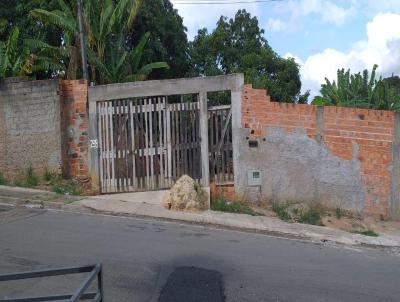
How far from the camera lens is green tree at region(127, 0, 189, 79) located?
74.3 feet

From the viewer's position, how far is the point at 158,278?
250 inches

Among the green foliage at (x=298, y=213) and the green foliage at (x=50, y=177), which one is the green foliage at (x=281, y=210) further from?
the green foliage at (x=50, y=177)

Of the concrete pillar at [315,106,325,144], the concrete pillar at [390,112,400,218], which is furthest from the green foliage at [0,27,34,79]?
the concrete pillar at [390,112,400,218]

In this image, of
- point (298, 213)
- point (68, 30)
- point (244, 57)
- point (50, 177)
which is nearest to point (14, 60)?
point (68, 30)

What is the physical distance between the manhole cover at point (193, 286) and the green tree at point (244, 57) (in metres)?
20.7

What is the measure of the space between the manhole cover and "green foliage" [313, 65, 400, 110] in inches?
370

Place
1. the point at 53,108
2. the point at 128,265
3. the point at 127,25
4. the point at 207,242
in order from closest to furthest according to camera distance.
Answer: the point at 128,265
the point at 207,242
the point at 53,108
the point at 127,25

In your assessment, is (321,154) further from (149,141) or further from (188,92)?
(149,141)

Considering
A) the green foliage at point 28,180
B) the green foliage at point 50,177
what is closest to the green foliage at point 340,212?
the green foliage at point 50,177

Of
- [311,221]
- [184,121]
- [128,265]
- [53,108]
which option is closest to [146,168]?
[184,121]

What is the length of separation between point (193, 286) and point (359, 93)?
1099 centimetres

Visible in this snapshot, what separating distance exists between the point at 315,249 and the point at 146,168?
5.11 metres

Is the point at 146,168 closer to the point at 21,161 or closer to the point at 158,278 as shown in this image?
the point at 21,161

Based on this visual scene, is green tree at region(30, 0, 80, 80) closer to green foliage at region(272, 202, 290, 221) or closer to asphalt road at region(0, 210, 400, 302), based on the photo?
asphalt road at region(0, 210, 400, 302)
